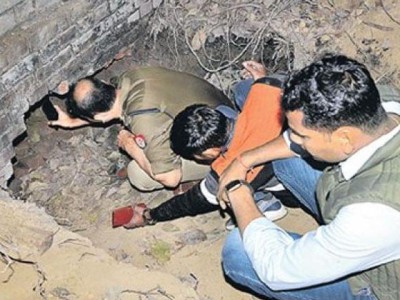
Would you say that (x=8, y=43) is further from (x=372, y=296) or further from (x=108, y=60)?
(x=372, y=296)

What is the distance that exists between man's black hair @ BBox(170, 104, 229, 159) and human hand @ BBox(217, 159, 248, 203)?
25 centimetres

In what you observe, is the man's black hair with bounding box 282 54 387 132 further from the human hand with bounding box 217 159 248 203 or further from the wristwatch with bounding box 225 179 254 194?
the human hand with bounding box 217 159 248 203

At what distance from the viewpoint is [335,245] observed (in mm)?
2322

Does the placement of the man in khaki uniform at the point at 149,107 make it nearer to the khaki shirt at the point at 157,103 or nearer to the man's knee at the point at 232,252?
the khaki shirt at the point at 157,103

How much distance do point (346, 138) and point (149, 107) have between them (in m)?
1.62

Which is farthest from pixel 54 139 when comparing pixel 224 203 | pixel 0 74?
pixel 224 203

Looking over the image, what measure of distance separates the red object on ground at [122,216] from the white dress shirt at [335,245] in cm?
150

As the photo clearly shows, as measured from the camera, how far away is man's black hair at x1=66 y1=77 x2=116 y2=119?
376cm

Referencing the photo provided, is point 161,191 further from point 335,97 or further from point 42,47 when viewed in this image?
point 335,97

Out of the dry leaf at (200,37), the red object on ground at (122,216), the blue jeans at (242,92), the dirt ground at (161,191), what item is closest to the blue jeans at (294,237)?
the dirt ground at (161,191)

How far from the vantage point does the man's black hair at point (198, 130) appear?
3.31 m

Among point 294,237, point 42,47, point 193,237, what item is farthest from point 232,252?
point 42,47

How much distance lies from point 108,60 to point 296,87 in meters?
2.34

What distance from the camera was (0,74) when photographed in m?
3.61
